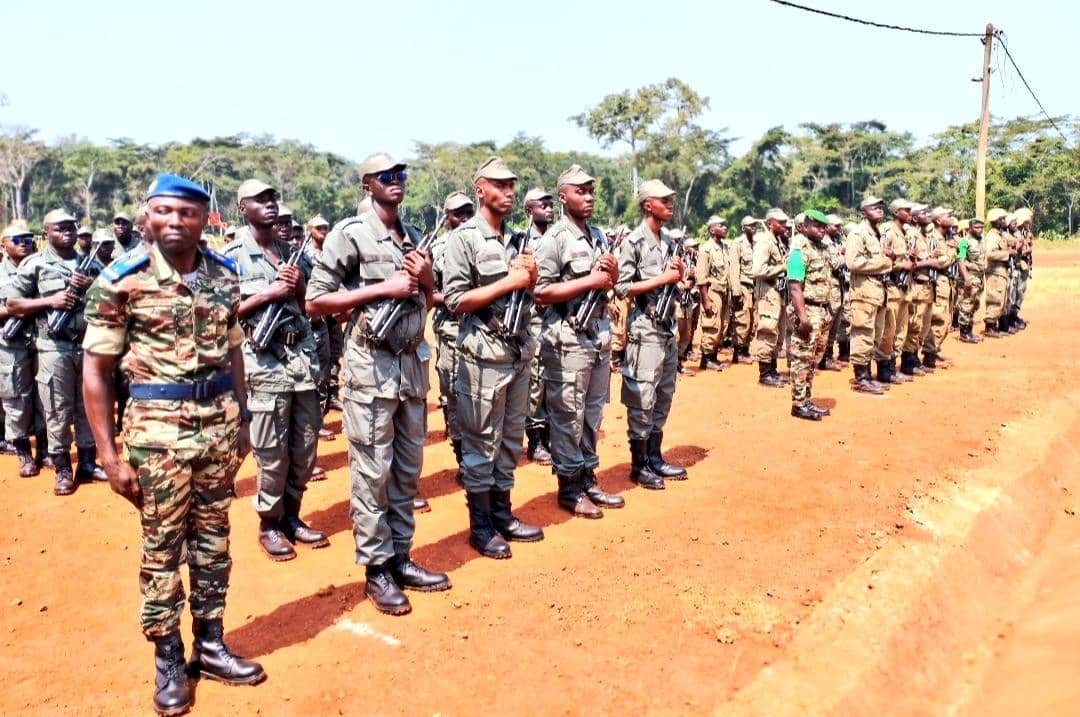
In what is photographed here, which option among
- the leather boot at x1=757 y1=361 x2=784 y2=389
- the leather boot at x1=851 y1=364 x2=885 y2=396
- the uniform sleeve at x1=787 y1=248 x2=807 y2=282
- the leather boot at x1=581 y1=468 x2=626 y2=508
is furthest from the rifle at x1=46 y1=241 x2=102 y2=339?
the leather boot at x1=851 y1=364 x2=885 y2=396

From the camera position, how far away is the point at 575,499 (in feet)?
18.4

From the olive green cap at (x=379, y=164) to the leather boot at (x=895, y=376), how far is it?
26.8 ft

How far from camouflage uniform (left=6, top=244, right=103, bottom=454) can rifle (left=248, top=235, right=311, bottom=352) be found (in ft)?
8.07

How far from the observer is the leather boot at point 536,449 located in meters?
7.04

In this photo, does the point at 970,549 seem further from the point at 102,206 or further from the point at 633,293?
the point at 102,206

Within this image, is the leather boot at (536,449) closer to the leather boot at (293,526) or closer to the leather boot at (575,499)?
the leather boot at (575,499)

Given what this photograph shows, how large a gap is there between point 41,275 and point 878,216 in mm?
8722

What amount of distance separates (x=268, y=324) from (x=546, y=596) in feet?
7.49

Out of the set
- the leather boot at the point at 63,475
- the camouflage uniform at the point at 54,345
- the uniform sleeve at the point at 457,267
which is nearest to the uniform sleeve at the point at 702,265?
the uniform sleeve at the point at 457,267

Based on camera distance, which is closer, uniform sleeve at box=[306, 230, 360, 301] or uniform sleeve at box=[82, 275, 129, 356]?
uniform sleeve at box=[82, 275, 129, 356]

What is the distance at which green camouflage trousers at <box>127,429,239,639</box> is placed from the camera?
312 centimetres

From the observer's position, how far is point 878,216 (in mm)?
9492

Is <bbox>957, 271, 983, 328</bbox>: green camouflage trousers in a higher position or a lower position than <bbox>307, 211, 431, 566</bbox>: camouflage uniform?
lower

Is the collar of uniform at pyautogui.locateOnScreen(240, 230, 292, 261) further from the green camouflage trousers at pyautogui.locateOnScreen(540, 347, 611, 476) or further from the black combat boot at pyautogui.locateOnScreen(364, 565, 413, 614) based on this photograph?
the black combat boot at pyautogui.locateOnScreen(364, 565, 413, 614)
